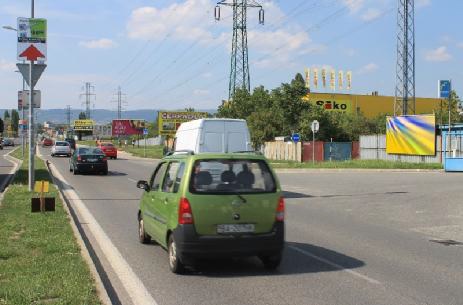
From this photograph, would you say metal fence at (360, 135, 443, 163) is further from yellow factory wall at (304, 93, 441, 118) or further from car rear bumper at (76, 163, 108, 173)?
yellow factory wall at (304, 93, 441, 118)

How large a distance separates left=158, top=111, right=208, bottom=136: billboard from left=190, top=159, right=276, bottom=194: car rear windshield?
6561cm

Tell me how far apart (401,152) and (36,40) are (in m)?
31.3

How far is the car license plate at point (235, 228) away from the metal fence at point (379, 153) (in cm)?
3445

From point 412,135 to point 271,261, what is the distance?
116 ft

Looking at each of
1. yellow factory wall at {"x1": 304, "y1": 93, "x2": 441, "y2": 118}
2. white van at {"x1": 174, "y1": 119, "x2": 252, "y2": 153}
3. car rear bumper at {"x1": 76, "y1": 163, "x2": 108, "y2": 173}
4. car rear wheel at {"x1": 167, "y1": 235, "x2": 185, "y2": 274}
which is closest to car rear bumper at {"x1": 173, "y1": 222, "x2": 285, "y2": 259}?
car rear wheel at {"x1": 167, "y1": 235, "x2": 185, "y2": 274}

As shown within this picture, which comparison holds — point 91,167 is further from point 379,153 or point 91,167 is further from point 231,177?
point 379,153

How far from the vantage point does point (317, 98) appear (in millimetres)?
88250

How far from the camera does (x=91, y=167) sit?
30156mm

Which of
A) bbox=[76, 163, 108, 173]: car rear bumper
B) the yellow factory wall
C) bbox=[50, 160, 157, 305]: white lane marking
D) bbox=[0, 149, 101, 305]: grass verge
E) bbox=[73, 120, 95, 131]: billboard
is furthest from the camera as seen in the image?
bbox=[73, 120, 95, 131]: billboard

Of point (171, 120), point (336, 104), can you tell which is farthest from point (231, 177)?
point (336, 104)

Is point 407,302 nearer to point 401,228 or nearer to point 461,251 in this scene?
point 461,251

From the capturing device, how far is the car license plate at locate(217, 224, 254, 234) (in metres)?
7.52

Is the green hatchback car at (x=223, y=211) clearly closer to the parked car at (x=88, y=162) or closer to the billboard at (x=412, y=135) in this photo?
the parked car at (x=88, y=162)

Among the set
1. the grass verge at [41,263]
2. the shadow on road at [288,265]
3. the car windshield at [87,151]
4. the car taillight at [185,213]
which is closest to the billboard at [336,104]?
the car windshield at [87,151]
